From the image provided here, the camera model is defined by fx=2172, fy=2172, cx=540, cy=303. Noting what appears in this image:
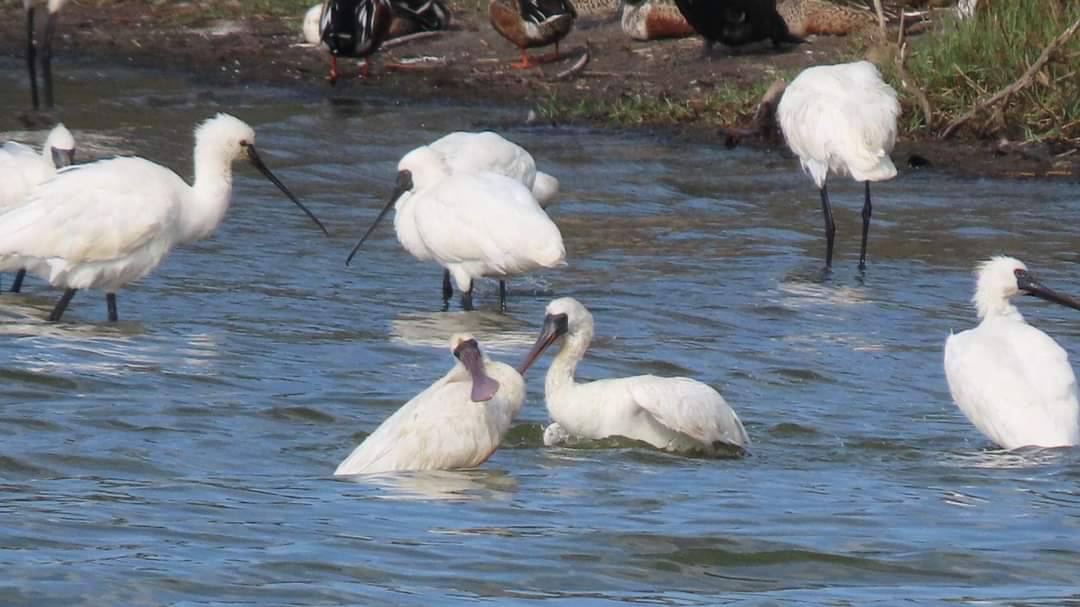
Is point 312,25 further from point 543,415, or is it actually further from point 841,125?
point 543,415

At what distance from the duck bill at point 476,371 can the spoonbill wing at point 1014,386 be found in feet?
6.24

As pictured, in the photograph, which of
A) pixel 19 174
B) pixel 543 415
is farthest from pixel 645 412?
pixel 19 174

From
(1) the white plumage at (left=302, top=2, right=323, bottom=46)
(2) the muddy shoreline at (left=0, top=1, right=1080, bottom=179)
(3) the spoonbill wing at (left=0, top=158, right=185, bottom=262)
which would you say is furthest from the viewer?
(1) the white plumage at (left=302, top=2, right=323, bottom=46)

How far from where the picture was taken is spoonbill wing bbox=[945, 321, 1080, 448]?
7.39 m

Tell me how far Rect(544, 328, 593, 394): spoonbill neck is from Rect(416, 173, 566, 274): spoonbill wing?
1.99 metres

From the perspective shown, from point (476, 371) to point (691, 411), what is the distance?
0.93 meters

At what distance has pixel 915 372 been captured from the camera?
30.5 ft

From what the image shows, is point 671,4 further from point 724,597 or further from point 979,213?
point 724,597

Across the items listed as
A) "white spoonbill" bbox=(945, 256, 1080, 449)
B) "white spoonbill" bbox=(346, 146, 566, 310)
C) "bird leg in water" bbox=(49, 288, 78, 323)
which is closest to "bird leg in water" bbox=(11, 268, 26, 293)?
"bird leg in water" bbox=(49, 288, 78, 323)

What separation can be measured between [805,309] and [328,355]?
8.84 feet

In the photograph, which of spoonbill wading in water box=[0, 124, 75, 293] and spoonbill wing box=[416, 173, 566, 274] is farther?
spoonbill wading in water box=[0, 124, 75, 293]

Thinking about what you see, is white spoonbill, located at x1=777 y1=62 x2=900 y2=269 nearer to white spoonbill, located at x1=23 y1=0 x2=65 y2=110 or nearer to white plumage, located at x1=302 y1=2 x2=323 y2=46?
white spoonbill, located at x1=23 y1=0 x2=65 y2=110

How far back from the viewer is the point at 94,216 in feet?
31.1

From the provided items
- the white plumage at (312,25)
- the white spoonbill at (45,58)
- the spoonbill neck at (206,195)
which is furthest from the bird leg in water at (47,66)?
the spoonbill neck at (206,195)
